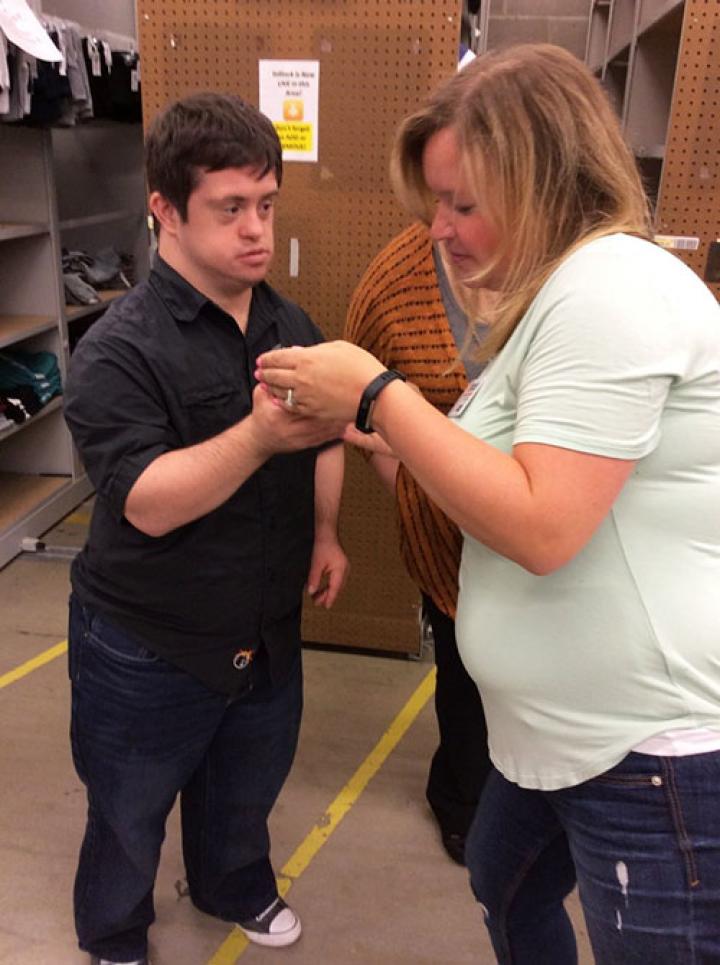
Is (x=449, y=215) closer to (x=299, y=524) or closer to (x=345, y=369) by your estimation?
(x=345, y=369)

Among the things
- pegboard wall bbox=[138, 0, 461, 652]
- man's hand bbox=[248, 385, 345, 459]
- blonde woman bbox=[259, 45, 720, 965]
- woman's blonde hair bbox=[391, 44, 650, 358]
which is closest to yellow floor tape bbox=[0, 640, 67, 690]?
pegboard wall bbox=[138, 0, 461, 652]

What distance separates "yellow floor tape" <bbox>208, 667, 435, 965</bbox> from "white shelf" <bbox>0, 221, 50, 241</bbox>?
2571 mm

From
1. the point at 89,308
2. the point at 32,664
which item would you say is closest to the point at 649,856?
the point at 32,664

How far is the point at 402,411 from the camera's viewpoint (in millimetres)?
905

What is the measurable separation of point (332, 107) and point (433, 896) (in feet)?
6.95

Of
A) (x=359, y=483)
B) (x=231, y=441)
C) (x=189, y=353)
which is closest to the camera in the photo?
(x=231, y=441)

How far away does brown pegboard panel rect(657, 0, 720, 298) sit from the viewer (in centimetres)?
220

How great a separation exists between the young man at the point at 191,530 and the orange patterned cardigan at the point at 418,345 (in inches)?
7.9

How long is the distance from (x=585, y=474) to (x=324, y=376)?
1.06 feet

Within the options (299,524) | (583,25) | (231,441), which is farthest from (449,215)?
(583,25)

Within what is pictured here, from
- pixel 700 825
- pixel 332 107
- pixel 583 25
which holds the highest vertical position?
pixel 583 25

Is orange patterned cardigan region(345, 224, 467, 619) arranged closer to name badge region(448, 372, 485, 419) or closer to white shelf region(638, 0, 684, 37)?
name badge region(448, 372, 485, 419)

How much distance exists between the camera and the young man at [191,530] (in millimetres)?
1234

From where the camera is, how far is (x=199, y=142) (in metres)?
1.28
